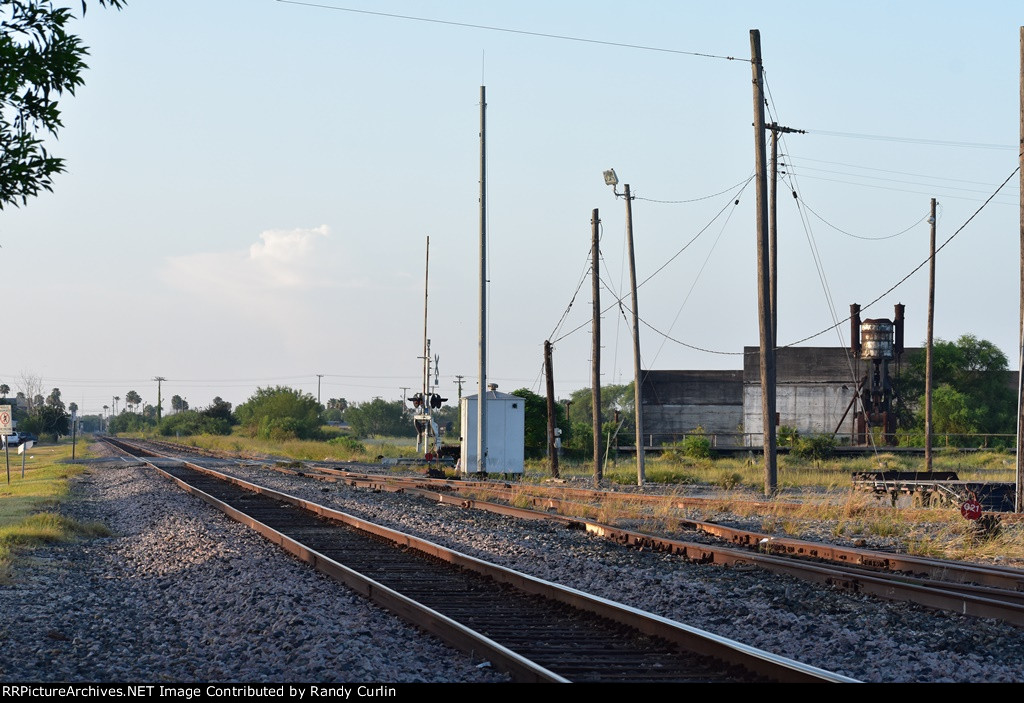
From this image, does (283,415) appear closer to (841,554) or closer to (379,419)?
(379,419)

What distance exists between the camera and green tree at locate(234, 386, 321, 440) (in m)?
104

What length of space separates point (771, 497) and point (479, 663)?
17.1 meters

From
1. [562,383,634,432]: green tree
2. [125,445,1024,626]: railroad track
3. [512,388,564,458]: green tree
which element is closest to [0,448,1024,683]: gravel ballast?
[125,445,1024,626]: railroad track

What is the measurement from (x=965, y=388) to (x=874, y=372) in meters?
19.6

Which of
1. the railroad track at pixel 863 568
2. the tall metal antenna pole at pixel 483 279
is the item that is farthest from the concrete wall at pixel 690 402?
the railroad track at pixel 863 568

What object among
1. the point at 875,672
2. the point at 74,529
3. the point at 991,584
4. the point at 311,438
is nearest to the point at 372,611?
the point at 875,672

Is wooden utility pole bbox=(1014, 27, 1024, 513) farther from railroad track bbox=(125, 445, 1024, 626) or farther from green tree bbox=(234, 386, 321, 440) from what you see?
green tree bbox=(234, 386, 321, 440)

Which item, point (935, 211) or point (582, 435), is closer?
point (935, 211)

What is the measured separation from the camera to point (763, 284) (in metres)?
24.4

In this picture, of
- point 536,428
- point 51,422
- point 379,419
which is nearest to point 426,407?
point 536,428

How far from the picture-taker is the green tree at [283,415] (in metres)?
104

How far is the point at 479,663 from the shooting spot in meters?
7.73

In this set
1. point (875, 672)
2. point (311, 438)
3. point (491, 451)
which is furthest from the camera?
point (311, 438)

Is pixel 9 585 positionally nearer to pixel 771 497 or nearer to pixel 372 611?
pixel 372 611
